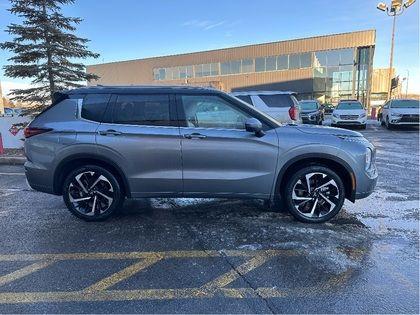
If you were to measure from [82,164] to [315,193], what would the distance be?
3157mm

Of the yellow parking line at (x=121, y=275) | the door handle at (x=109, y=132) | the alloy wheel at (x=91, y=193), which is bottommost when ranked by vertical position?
the yellow parking line at (x=121, y=275)

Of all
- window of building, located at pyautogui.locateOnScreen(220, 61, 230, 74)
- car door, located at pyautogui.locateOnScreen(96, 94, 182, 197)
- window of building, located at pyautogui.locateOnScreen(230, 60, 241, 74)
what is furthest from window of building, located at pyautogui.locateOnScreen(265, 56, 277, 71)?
car door, located at pyautogui.locateOnScreen(96, 94, 182, 197)

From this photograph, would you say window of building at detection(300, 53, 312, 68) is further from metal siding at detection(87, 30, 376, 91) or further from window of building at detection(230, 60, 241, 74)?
window of building at detection(230, 60, 241, 74)

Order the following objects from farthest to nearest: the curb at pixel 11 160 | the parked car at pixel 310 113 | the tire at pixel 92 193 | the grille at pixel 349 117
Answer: the parked car at pixel 310 113 < the grille at pixel 349 117 < the curb at pixel 11 160 < the tire at pixel 92 193

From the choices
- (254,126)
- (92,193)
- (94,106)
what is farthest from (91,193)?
(254,126)

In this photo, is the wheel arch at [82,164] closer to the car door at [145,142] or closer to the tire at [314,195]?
the car door at [145,142]

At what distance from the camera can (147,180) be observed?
16.0 feet

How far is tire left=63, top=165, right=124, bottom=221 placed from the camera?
16.2 ft

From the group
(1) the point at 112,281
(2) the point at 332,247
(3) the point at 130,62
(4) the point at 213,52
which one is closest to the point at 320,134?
(2) the point at 332,247

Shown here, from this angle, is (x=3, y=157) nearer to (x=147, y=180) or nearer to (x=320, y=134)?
(x=147, y=180)

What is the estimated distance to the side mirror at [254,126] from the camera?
461cm

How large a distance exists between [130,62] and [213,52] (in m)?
16.9

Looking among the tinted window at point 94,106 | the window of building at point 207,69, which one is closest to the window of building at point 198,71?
the window of building at point 207,69

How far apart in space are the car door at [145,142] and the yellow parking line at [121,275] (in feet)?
4.05
